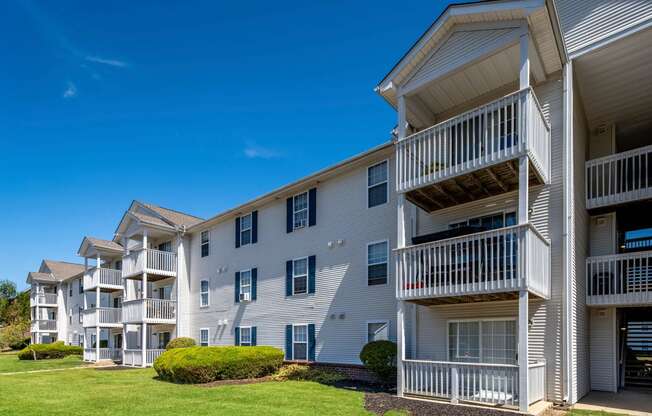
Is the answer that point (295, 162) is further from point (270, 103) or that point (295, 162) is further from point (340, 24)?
point (340, 24)

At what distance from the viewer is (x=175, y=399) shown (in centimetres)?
1173

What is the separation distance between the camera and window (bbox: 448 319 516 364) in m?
11.1

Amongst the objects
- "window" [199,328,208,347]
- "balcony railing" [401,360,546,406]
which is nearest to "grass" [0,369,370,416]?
"balcony railing" [401,360,546,406]

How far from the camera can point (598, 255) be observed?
12562 millimetres

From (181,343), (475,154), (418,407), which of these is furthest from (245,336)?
(475,154)

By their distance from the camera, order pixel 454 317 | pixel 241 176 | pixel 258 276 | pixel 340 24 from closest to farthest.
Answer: pixel 454 317
pixel 340 24
pixel 258 276
pixel 241 176

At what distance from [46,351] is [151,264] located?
1553 centimetres

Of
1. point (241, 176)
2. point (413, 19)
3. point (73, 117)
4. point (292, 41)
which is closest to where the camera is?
point (413, 19)

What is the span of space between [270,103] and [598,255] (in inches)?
627

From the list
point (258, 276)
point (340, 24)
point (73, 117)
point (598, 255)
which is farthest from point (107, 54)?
point (598, 255)

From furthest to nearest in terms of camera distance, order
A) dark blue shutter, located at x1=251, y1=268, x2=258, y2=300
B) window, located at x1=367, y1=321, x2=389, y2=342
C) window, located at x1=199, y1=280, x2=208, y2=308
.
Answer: window, located at x1=199, y1=280, x2=208, y2=308 → dark blue shutter, located at x1=251, y1=268, x2=258, y2=300 → window, located at x1=367, y1=321, x2=389, y2=342

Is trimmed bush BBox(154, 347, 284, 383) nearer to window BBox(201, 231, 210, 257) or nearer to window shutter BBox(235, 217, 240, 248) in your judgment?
window shutter BBox(235, 217, 240, 248)

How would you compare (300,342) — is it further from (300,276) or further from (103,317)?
(103,317)

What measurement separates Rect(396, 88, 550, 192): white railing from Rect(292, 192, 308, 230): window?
690 cm
